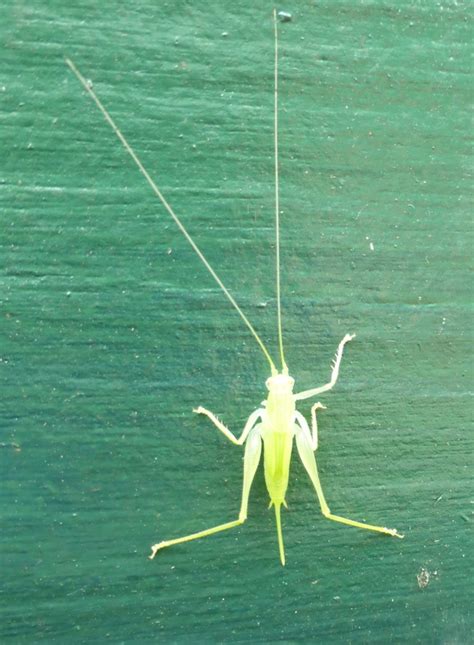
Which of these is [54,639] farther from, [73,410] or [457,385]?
[457,385]

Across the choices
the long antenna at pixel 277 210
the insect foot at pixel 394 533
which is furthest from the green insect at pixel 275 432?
the insect foot at pixel 394 533

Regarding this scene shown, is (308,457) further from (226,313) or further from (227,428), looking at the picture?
(226,313)

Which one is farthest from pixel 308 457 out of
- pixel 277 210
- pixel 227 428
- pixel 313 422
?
pixel 277 210

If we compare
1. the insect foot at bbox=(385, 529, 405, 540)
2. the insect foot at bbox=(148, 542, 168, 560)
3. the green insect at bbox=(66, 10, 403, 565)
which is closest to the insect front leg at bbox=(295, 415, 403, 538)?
the green insect at bbox=(66, 10, 403, 565)

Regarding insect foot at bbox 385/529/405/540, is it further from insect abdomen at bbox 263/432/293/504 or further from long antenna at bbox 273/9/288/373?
long antenna at bbox 273/9/288/373

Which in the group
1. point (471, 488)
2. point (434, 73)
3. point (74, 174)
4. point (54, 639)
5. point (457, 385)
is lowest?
point (54, 639)

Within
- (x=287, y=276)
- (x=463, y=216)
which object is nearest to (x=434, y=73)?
(x=463, y=216)

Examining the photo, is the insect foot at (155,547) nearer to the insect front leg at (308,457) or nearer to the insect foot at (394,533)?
the insect front leg at (308,457)
